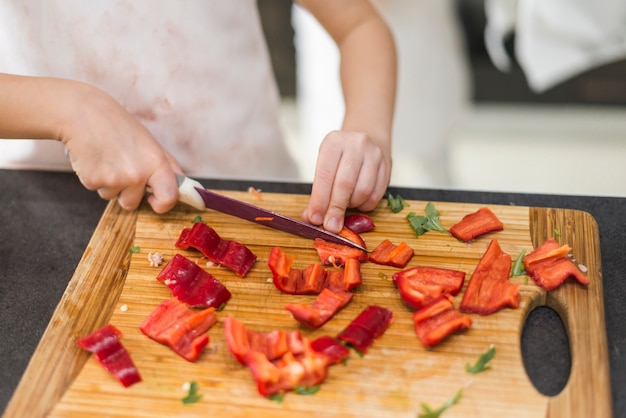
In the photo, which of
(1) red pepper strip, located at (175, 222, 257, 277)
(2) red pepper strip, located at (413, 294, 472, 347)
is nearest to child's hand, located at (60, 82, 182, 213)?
(1) red pepper strip, located at (175, 222, 257, 277)

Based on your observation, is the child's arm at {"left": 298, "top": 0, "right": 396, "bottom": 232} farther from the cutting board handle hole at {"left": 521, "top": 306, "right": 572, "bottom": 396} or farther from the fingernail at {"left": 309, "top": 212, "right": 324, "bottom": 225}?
the cutting board handle hole at {"left": 521, "top": 306, "right": 572, "bottom": 396}

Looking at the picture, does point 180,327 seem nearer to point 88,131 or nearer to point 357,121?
point 88,131

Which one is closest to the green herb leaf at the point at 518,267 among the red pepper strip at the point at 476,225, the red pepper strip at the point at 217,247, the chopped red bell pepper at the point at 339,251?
the red pepper strip at the point at 476,225

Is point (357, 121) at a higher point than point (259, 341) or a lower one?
higher

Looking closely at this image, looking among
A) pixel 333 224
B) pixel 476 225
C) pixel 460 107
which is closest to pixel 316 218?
pixel 333 224

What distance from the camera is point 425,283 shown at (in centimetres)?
157

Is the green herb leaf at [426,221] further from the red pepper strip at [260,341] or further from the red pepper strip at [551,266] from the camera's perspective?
the red pepper strip at [260,341]

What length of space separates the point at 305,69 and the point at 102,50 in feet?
5.30

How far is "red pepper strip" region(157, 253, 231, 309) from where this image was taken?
5.03 feet

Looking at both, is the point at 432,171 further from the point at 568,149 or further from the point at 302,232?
the point at 302,232

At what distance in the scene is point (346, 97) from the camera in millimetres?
2096

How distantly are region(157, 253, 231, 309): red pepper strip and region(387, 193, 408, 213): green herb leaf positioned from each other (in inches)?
20.3

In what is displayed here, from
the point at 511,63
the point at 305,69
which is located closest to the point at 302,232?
the point at 305,69

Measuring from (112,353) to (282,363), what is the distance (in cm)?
36
